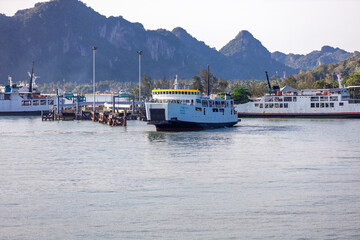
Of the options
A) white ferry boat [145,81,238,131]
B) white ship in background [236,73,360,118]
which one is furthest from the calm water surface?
white ship in background [236,73,360,118]

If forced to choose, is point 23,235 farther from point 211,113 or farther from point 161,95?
point 211,113

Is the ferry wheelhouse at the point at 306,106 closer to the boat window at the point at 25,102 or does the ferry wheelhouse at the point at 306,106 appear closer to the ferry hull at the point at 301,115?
the ferry hull at the point at 301,115

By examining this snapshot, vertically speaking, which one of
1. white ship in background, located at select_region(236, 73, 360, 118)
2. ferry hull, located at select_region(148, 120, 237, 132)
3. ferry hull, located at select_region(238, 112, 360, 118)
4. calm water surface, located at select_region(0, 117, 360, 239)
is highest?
white ship in background, located at select_region(236, 73, 360, 118)

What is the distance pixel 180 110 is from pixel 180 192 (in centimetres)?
4929

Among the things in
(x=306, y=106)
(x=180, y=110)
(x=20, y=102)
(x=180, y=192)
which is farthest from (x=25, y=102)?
(x=180, y=192)

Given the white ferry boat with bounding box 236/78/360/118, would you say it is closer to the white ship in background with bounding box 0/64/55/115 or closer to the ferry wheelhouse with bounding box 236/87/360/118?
the ferry wheelhouse with bounding box 236/87/360/118

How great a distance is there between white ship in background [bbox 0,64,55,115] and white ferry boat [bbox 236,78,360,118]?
6721 centimetres

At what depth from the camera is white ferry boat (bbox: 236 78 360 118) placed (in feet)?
453

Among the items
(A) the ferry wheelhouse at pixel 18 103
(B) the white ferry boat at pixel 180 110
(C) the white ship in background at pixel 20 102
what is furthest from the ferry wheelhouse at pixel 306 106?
(A) the ferry wheelhouse at pixel 18 103

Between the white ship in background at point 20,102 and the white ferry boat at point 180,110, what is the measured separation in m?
90.2

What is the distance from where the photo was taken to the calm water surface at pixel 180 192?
1027 inches

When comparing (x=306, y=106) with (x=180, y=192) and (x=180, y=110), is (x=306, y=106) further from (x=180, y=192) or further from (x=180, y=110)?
(x=180, y=192)

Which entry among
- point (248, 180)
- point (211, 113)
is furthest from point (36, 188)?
point (211, 113)

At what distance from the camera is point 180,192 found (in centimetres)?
3484
